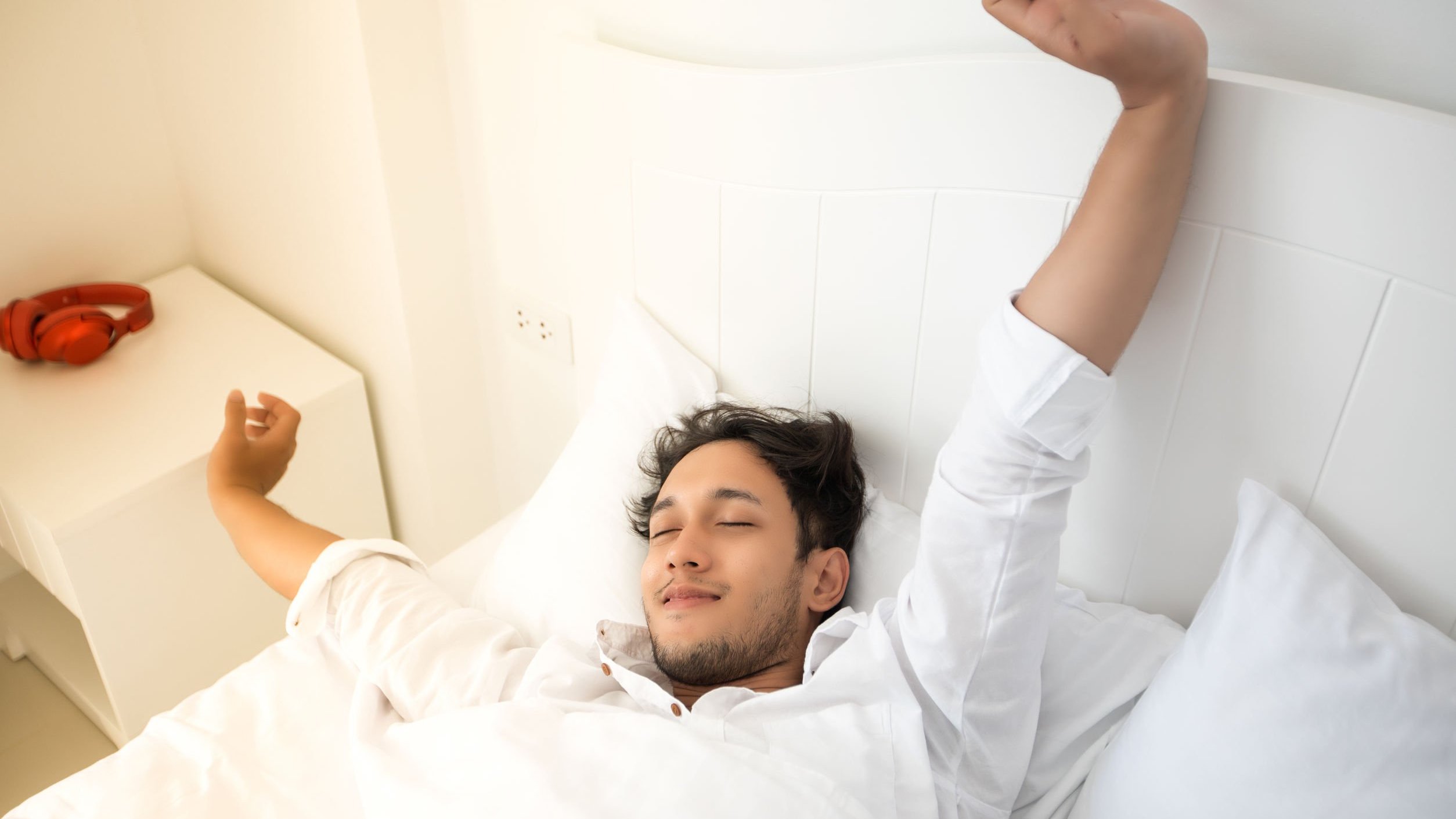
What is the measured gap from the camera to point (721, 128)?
1.17 meters

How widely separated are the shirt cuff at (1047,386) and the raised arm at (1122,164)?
0.02 meters

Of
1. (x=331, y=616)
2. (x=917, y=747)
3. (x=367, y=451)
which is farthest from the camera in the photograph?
(x=367, y=451)

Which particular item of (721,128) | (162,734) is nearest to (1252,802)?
(721,128)

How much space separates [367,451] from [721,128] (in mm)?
993

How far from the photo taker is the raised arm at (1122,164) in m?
0.77

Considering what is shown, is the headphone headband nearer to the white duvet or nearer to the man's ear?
the white duvet

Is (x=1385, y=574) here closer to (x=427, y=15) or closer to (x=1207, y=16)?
(x=1207, y=16)

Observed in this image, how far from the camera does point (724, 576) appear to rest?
106cm

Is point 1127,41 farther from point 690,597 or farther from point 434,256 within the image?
point 434,256

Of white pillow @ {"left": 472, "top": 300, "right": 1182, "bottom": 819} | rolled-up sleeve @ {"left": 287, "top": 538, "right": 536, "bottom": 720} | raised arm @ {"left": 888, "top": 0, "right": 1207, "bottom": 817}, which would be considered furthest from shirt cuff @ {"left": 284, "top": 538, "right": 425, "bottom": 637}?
raised arm @ {"left": 888, "top": 0, "right": 1207, "bottom": 817}

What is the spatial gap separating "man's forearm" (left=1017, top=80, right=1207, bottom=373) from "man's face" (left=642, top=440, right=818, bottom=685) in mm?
376

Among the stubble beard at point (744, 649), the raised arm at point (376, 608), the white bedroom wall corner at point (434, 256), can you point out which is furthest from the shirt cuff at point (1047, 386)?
the white bedroom wall corner at point (434, 256)

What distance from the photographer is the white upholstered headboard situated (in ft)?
2.60

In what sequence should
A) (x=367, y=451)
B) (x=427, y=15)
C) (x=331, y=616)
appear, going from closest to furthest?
(x=331, y=616) → (x=427, y=15) → (x=367, y=451)
